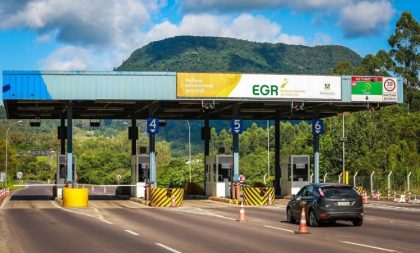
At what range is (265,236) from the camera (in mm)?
19812

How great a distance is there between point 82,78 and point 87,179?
11303 cm

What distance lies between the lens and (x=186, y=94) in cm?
4184

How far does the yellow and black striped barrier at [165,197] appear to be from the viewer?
1575 inches

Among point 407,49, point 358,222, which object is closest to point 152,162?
point 358,222

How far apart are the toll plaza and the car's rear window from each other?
56.7ft

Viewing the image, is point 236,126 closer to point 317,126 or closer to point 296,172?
point 317,126

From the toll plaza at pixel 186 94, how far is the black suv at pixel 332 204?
16.9 m

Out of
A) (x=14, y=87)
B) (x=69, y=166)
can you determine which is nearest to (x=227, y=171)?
(x=69, y=166)

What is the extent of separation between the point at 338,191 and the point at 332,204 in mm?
669

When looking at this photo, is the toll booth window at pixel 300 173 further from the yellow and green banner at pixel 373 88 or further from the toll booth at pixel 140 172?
the toll booth at pixel 140 172

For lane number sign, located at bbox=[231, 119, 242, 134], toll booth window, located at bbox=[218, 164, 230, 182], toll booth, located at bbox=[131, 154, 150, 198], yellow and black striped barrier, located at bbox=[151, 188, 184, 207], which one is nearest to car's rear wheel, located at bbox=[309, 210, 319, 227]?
yellow and black striped barrier, located at bbox=[151, 188, 184, 207]

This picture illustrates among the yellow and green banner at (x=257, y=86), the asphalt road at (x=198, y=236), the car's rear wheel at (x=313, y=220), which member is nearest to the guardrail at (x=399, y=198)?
the yellow and green banner at (x=257, y=86)

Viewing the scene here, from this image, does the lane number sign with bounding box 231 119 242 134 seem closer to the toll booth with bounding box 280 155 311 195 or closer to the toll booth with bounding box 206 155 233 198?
the toll booth with bounding box 206 155 233 198

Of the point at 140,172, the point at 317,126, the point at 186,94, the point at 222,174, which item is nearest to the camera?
the point at 186,94
